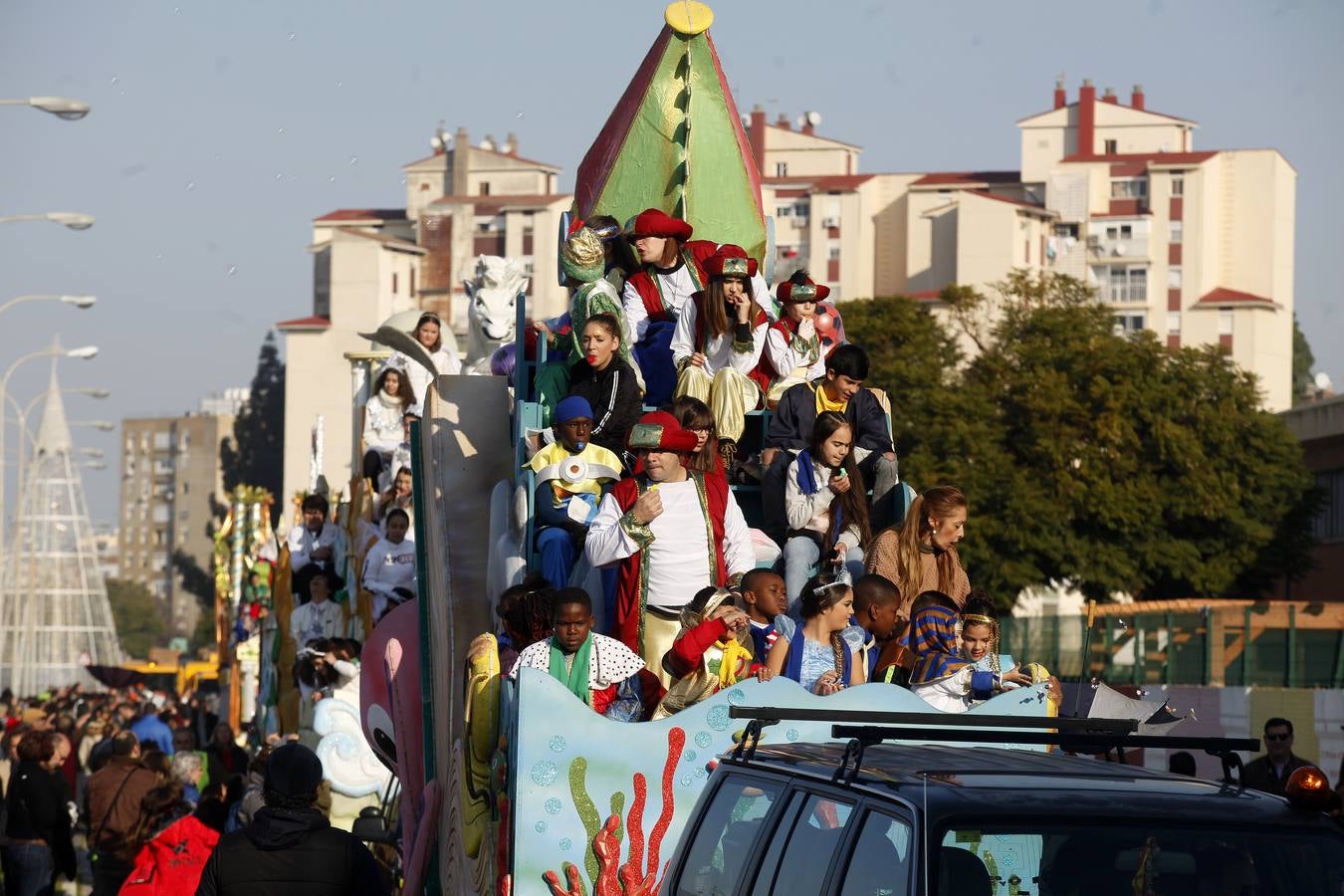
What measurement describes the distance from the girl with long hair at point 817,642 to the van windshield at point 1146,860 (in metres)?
4.08

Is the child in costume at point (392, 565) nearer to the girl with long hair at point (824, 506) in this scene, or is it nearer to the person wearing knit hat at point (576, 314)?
the person wearing knit hat at point (576, 314)

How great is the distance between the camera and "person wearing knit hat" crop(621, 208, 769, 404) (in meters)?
12.9

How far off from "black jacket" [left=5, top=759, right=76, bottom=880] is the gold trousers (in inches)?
210

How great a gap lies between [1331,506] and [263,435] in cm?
7187

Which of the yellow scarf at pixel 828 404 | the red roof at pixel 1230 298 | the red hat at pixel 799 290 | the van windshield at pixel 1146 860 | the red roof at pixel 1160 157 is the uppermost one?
the red roof at pixel 1160 157

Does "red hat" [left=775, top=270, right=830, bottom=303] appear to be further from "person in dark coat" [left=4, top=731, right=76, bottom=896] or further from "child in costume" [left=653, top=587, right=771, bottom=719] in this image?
"person in dark coat" [left=4, top=731, right=76, bottom=896]

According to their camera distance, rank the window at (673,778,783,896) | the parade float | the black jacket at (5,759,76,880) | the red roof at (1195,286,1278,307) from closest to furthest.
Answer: the window at (673,778,783,896)
the parade float
the black jacket at (5,759,76,880)
the red roof at (1195,286,1278,307)

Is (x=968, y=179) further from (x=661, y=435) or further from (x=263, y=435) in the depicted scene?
(x=661, y=435)

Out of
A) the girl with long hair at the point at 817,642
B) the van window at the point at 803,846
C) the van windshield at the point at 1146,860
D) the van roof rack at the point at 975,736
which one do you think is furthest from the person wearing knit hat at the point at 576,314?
the van windshield at the point at 1146,860

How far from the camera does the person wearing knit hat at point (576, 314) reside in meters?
12.0

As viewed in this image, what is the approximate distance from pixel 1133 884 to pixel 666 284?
26.7 feet

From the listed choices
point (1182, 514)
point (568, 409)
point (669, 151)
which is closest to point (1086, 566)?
point (1182, 514)

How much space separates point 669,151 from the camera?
15.4 meters

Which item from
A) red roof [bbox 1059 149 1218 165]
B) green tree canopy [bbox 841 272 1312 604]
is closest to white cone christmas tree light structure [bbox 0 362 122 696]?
green tree canopy [bbox 841 272 1312 604]
